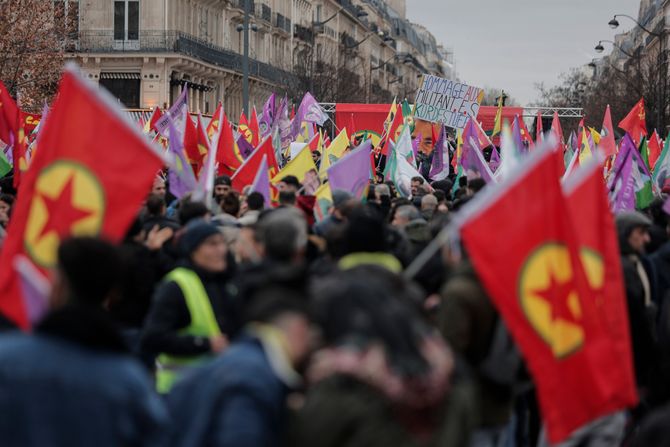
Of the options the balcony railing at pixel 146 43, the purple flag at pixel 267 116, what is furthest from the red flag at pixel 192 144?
the balcony railing at pixel 146 43

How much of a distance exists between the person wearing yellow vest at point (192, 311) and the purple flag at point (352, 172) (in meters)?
5.77

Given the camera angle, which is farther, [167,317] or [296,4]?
[296,4]

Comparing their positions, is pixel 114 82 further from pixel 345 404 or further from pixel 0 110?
pixel 345 404

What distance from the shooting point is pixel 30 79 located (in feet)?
99.6

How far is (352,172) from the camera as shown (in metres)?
12.0

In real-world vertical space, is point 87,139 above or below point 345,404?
above

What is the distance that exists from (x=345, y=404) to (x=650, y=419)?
3.47 ft

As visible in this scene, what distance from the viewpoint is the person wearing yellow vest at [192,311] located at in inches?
221

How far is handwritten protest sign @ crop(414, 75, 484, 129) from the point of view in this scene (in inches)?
1010

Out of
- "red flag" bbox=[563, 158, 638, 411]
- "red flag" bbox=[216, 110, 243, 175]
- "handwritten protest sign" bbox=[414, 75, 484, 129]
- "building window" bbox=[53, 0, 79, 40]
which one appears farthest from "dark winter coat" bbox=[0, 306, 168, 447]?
"building window" bbox=[53, 0, 79, 40]

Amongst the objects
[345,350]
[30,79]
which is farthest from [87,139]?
[30,79]

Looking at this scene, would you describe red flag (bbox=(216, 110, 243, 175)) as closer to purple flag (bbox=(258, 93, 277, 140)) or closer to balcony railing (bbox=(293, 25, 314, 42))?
purple flag (bbox=(258, 93, 277, 140))

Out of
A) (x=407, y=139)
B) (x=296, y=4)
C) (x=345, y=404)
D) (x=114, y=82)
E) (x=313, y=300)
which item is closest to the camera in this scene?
(x=345, y=404)

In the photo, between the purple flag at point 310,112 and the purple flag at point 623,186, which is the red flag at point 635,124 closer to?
the purple flag at point 310,112
